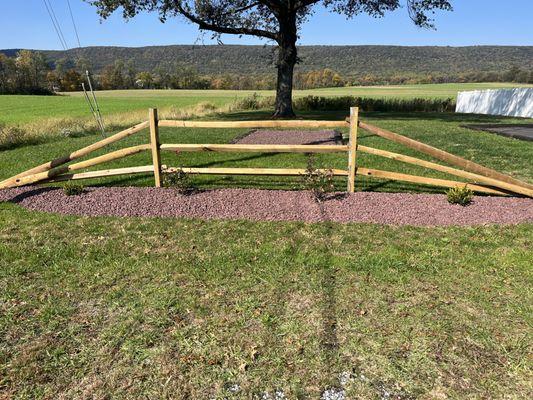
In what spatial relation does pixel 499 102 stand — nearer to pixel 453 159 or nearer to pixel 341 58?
pixel 453 159

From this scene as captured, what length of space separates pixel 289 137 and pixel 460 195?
959 cm

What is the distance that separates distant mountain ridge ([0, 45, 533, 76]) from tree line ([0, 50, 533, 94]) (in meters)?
9.54

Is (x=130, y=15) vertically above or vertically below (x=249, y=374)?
above

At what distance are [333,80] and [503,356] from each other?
317ft

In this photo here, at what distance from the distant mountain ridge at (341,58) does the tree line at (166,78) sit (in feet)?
31.3

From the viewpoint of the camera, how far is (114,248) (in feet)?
17.9

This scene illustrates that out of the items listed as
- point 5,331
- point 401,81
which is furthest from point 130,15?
point 401,81

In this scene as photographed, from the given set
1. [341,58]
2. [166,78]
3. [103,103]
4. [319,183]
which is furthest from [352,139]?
[341,58]

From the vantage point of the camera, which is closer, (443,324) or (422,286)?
(443,324)

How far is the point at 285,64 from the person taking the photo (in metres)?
23.5

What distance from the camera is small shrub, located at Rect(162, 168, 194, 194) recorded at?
7551 millimetres

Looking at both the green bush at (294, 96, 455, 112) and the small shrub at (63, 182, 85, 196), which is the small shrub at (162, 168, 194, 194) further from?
the green bush at (294, 96, 455, 112)

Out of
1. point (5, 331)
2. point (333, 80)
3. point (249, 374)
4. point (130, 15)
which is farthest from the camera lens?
point (333, 80)

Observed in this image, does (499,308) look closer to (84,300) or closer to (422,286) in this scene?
(422,286)
